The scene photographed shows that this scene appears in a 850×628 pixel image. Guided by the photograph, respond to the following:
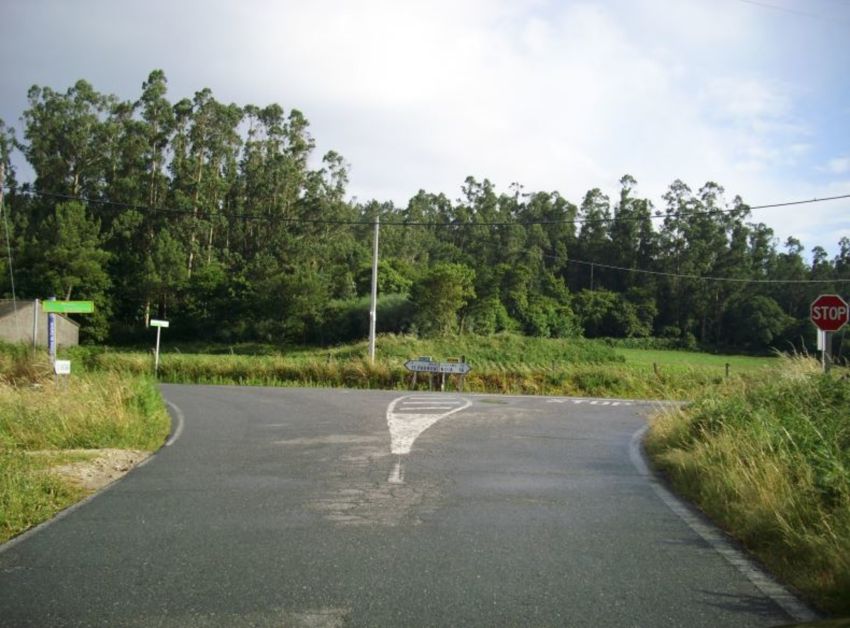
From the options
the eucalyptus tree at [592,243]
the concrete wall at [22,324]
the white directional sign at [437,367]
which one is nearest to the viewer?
the white directional sign at [437,367]

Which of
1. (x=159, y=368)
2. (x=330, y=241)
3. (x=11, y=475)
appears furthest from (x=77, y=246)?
(x=11, y=475)

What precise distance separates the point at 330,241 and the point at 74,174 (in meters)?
25.3

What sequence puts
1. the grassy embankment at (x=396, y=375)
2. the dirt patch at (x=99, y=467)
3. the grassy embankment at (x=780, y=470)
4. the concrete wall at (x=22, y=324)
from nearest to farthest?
the grassy embankment at (x=780, y=470), the dirt patch at (x=99, y=467), the grassy embankment at (x=396, y=375), the concrete wall at (x=22, y=324)

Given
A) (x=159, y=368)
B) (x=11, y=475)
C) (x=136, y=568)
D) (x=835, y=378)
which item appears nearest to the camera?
(x=136, y=568)

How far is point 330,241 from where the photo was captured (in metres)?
76.2

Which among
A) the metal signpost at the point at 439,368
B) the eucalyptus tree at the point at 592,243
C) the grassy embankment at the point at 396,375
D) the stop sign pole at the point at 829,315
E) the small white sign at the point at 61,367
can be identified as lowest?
the grassy embankment at the point at 396,375

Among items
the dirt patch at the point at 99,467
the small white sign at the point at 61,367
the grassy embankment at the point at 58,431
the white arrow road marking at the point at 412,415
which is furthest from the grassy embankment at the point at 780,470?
the small white sign at the point at 61,367

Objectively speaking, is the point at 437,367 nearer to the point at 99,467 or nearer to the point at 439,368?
the point at 439,368

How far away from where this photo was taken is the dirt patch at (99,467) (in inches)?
358

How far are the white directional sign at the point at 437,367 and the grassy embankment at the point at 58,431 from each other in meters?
14.6

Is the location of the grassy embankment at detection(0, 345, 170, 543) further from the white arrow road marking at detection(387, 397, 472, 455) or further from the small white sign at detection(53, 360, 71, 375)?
the white arrow road marking at detection(387, 397, 472, 455)

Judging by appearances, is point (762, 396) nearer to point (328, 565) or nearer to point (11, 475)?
point (328, 565)

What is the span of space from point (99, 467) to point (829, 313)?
1280 cm

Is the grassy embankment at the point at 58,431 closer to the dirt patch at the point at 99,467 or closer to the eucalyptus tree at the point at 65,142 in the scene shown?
the dirt patch at the point at 99,467
